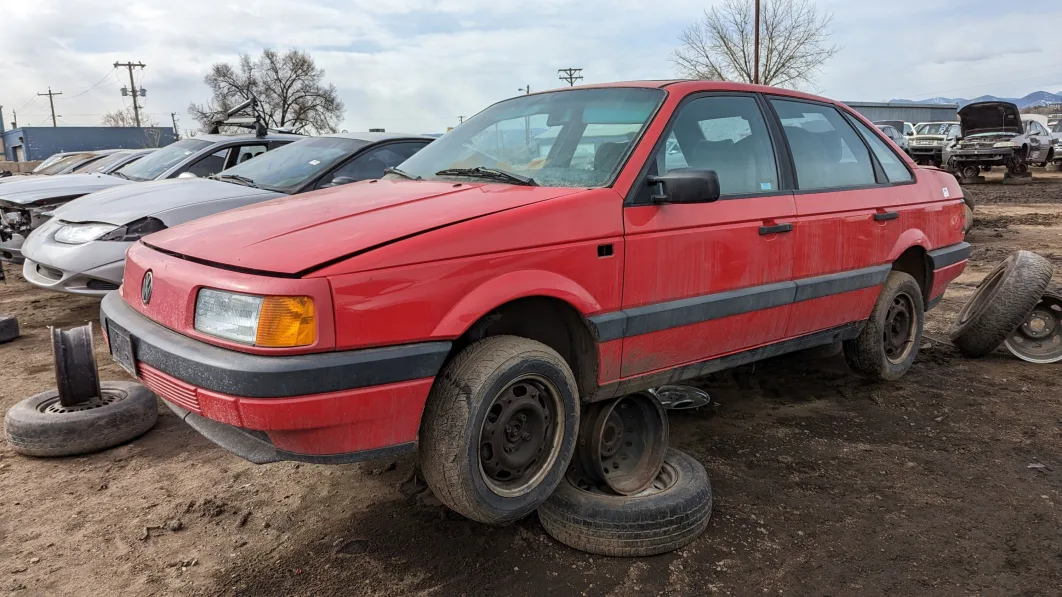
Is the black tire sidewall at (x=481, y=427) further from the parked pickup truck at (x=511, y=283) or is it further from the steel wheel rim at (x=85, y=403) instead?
the steel wheel rim at (x=85, y=403)

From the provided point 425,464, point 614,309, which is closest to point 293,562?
point 425,464

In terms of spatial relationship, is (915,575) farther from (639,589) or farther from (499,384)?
(499,384)

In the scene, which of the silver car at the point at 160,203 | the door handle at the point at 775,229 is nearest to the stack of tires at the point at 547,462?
the door handle at the point at 775,229

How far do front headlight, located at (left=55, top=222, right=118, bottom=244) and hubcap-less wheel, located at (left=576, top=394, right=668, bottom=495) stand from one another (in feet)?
13.2

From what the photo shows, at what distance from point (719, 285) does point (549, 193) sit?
935 millimetres

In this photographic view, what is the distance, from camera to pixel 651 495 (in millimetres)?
2732

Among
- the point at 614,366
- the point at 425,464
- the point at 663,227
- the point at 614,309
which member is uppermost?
the point at 663,227

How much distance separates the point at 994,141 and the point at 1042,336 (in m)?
19.1

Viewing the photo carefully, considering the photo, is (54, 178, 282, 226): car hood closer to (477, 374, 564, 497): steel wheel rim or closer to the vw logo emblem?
the vw logo emblem

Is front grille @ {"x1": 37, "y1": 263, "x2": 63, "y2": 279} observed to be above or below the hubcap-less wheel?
above

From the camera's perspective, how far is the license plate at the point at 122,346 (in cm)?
256

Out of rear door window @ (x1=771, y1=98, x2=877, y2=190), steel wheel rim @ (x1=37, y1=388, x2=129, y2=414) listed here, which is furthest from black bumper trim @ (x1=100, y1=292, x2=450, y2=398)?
rear door window @ (x1=771, y1=98, x2=877, y2=190)

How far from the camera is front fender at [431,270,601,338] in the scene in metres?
2.31

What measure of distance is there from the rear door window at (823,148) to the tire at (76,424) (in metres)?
3.56
